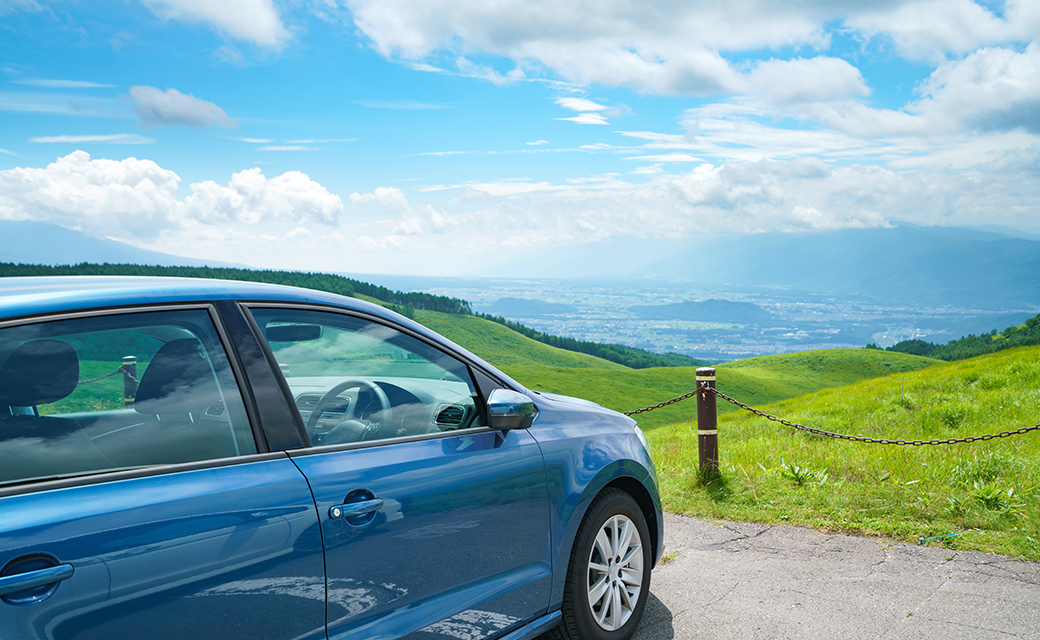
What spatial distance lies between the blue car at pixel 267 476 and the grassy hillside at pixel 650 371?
6704 centimetres

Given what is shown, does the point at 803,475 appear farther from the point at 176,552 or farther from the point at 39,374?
the point at 39,374

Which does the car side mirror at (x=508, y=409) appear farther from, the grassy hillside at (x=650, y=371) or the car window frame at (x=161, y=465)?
the grassy hillside at (x=650, y=371)

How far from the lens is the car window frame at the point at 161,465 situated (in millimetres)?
1727

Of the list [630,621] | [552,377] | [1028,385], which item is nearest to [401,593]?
[630,621]

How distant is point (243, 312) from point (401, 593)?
1.08 m

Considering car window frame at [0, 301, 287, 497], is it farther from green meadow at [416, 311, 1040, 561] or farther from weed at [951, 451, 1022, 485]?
weed at [951, 451, 1022, 485]

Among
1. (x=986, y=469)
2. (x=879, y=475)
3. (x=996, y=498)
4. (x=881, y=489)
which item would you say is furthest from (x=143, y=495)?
(x=986, y=469)

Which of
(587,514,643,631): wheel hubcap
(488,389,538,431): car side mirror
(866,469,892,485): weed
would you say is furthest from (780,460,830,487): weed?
(488,389,538,431): car side mirror

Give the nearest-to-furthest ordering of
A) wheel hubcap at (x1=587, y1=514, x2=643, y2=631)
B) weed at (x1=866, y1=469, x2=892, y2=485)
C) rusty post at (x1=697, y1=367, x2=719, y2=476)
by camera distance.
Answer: wheel hubcap at (x1=587, y1=514, x2=643, y2=631), weed at (x1=866, y1=469, x2=892, y2=485), rusty post at (x1=697, y1=367, x2=719, y2=476)

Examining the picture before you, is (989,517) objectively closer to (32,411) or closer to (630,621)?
(630,621)


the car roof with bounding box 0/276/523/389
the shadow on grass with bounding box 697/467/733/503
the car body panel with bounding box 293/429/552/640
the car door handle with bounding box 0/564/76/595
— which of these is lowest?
the shadow on grass with bounding box 697/467/733/503

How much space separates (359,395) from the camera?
286 centimetres

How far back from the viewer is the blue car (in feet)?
5.65

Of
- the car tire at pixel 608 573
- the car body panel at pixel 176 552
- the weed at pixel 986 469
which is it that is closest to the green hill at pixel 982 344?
the weed at pixel 986 469
